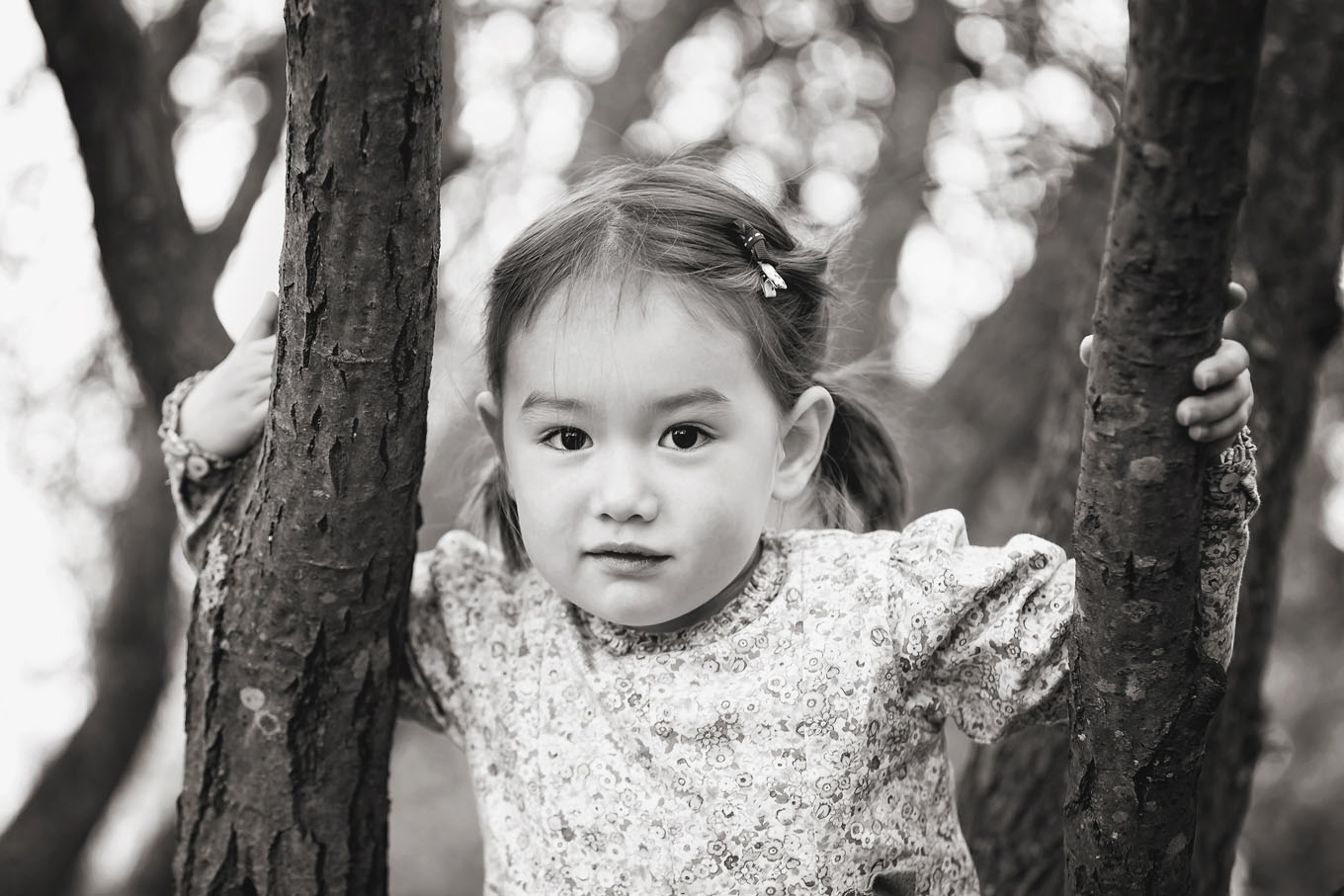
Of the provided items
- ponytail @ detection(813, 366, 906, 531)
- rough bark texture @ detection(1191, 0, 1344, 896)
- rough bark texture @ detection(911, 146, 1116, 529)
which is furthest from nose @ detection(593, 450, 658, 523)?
rough bark texture @ detection(911, 146, 1116, 529)

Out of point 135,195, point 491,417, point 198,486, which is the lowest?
point 198,486

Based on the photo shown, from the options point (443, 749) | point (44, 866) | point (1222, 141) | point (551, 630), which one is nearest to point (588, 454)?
point (551, 630)

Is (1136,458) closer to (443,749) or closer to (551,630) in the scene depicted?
(551,630)

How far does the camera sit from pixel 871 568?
1.63m

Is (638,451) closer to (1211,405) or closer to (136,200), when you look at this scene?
(1211,405)

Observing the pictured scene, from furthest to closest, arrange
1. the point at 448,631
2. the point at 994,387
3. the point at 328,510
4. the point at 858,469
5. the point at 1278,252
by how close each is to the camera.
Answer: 1. the point at 994,387
2. the point at 1278,252
3. the point at 858,469
4. the point at 448,631
5. the point at 328,510

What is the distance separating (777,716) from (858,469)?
21.8 inches

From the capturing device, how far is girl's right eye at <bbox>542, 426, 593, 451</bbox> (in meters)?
1.58

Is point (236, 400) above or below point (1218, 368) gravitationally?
above

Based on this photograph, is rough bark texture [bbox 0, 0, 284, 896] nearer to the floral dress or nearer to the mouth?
the floral dress

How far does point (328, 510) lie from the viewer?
147cm

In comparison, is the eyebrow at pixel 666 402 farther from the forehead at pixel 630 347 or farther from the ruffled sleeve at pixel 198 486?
the ruffled sleeve at pixel 198 486

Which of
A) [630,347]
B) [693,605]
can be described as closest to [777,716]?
[693,605]

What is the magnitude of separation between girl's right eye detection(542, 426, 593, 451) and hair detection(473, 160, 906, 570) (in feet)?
0.52
